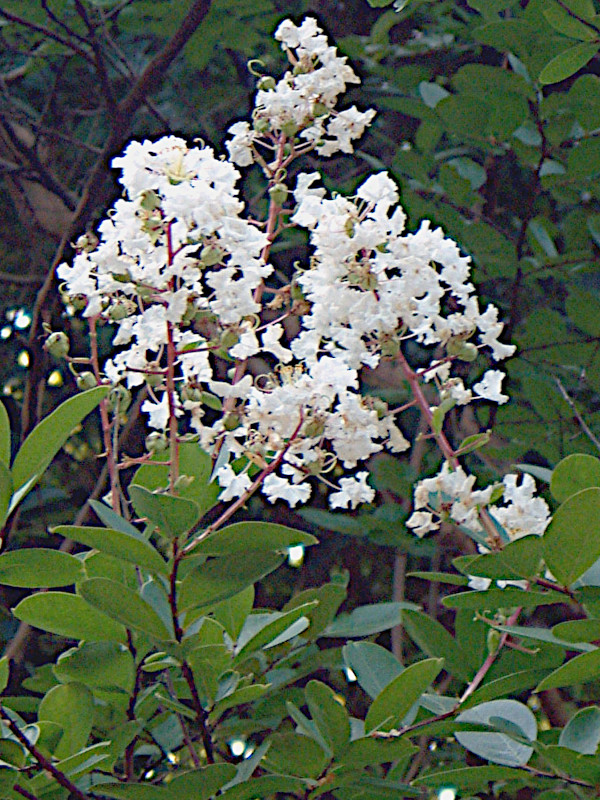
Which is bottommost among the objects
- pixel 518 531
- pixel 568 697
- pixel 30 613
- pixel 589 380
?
pixel 568 697

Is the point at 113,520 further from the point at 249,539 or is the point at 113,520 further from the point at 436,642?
the point at 436,642

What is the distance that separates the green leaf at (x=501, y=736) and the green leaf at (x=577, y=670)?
A: 0.06 metres

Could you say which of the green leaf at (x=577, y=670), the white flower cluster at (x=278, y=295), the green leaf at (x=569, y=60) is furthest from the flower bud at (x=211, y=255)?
the green leaf at (x=569, y=60)

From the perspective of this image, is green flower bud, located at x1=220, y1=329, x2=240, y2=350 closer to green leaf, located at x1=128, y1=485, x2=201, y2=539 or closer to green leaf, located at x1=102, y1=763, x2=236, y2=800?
green leaf, located at x1=128, y1=485, x2=201, y2=539

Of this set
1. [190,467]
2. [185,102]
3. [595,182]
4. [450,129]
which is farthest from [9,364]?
[190,467]

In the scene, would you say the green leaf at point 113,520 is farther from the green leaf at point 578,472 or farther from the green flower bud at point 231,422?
the green leaf at point 578,472

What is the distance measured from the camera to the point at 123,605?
582 mm

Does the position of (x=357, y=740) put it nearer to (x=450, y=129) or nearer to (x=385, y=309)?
(x=385, y=309)

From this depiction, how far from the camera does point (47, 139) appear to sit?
1.86 metres

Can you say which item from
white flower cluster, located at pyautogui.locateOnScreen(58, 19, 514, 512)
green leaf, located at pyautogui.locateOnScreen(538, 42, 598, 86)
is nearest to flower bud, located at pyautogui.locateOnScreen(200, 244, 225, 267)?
white flower cluster, located at pyautogui.locateOnScreen(58, 19, 514, 512)

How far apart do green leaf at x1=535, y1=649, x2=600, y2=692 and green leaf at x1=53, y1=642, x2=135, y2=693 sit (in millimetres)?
282

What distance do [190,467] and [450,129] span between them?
0.84 meters

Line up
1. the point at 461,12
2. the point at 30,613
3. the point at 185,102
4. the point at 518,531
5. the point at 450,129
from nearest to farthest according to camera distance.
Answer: the point at 30,613 → the point at 518,531 → the point at 450,129 → the point at 461,12 → the point at 185,102

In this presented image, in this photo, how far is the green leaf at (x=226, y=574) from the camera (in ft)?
1.98
